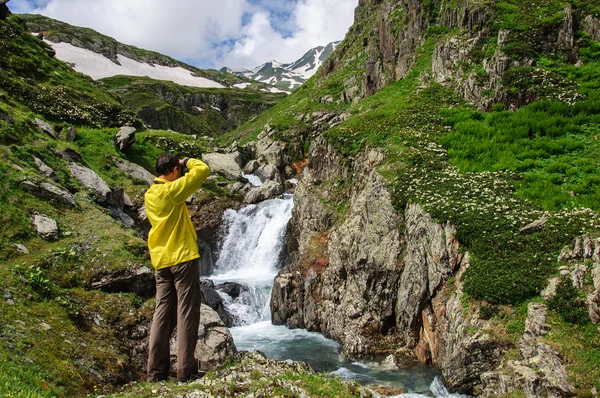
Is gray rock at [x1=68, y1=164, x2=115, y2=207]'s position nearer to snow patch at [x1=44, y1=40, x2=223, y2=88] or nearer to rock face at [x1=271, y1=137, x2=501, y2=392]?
rock face at [x1=271, y1=137, x2=501, y2=392]

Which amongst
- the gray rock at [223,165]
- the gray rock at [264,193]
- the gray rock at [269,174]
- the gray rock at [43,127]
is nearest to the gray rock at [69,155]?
the gray rock at [43,127]

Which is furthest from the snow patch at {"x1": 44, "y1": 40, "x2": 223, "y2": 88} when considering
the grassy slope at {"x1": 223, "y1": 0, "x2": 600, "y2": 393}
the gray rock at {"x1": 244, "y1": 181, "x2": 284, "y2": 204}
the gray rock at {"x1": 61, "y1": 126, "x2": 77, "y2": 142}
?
the grassy slope at {"x1": 223, "y1": 0, "x2": 600, "y2": 393}

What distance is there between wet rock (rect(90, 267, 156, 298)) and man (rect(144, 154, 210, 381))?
5595 millimetres

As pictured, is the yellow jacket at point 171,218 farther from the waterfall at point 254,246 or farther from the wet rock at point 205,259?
the wet rock at point 205,259

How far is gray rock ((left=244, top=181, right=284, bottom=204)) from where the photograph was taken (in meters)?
34.8

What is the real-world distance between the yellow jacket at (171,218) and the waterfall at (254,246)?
17478mm

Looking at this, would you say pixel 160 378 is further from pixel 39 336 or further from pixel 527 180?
pixel 527 180

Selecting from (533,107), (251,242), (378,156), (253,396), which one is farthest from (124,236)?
(533,107)

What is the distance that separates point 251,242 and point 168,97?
316ft

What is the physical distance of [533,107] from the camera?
801 inches

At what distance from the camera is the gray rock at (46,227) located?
12602mm

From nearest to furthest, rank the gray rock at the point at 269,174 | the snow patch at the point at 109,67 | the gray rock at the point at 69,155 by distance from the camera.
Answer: the gray rock at the point at 69,155 → the gray rock at the point at 269,174 → the snow patch at the point at 109,67

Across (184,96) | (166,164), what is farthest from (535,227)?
(184,96)

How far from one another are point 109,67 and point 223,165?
119 meters
